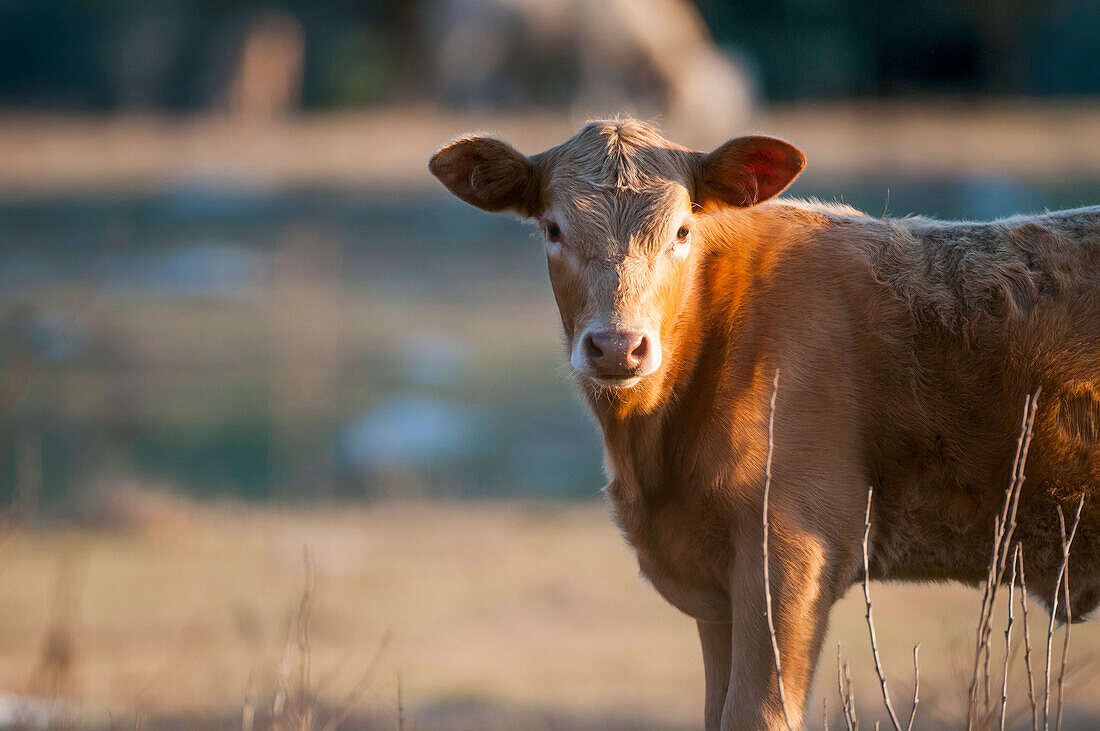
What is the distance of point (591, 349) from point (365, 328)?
14.9 m

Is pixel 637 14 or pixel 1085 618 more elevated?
pixel 637 14

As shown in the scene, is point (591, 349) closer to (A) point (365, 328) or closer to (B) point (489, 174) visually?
A: (B) point (489, 174)

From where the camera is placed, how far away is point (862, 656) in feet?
32.7

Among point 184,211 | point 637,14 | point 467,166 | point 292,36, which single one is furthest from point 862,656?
point 292,36

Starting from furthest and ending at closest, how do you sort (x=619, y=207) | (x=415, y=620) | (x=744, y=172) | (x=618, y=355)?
(x=415, y=620), (x=744, y=172), (x=619, y=207), (x=618, y=355)

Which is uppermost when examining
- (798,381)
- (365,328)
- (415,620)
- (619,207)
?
(619,207)

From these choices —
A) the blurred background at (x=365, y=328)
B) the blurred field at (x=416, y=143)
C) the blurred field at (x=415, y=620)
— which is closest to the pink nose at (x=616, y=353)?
the blurred background at (x=365, y=328)

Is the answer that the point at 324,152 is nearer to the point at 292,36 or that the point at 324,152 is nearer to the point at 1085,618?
the point at 292,36

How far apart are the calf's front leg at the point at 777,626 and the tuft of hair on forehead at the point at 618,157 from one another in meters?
1.26

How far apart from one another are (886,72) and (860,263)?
24256 millimetres

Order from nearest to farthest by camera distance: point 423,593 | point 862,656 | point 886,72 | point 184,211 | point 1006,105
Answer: point 862,656 < point 423,593 < point 184,211 < point 1006,105 < point 886,72

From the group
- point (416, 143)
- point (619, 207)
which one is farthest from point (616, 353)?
point (416, 143)

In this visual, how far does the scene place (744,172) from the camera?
15.2ft

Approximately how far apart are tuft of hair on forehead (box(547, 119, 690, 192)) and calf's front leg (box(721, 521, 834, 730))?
4.12 feet
